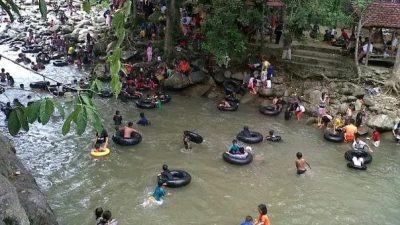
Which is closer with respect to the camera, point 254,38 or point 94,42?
point 254,38

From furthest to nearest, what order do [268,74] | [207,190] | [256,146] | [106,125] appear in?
[268,74]
[106,125]
[256,146]
[207,190]

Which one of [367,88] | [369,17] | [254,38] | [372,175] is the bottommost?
[372,175]

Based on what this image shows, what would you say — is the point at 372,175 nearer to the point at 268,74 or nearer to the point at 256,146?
the point at 256,146

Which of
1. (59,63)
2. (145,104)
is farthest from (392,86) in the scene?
(59,63)

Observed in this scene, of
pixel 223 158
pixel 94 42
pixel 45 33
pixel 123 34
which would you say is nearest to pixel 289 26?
pixel 223 158

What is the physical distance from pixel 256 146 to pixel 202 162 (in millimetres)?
2480

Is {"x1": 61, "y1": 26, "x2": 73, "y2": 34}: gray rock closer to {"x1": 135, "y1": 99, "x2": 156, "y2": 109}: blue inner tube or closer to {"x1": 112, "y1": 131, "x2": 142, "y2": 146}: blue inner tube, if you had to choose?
{"x1": 135, "y1": 99, "x2": 156, "y2": 109}: blue inner tube

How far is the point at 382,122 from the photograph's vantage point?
18.2 m

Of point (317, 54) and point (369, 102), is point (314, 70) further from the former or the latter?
point (369, 102)

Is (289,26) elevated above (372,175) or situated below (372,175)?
above

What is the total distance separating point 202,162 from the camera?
1552 centimetres

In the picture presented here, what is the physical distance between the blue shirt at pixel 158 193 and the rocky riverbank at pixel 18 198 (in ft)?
9.79

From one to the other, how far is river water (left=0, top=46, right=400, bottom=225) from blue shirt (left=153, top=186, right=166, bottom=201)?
1.03 feet

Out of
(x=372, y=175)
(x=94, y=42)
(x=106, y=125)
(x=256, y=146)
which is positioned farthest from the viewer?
(x=94, y=42)
